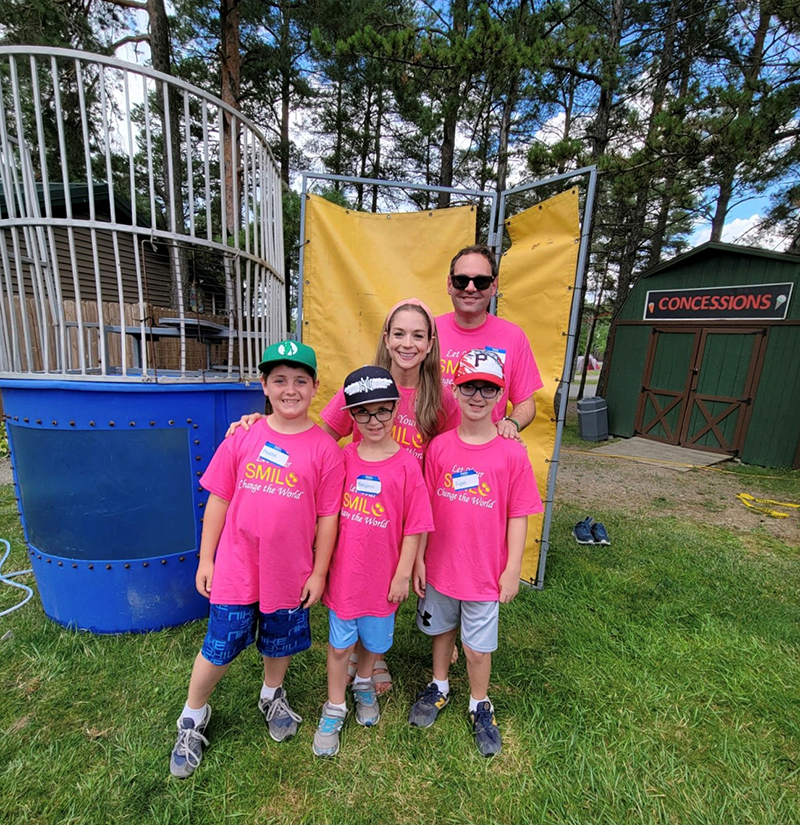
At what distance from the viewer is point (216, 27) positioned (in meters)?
9.83

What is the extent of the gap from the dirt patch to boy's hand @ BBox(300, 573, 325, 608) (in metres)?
4.26

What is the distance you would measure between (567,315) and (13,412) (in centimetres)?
337

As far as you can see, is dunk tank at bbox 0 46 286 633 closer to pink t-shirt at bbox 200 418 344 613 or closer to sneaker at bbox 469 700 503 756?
pink t-shirt at bbox 200 418 344 613

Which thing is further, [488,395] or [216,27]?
[216,27]

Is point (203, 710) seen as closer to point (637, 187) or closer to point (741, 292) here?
point (637, 187)

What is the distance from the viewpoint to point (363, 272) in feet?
10.7

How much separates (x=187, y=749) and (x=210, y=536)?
2.79 feet

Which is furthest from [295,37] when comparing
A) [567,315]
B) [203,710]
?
[203,710]

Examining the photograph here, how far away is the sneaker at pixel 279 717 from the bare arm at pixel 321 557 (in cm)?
56

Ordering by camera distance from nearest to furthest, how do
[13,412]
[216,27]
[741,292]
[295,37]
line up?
[13,412]
[741,292]
[216,27]
[295,37]

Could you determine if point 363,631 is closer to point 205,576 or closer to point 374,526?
point 374,526

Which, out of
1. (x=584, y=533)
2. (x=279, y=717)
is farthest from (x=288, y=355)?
(x=584, y=533)

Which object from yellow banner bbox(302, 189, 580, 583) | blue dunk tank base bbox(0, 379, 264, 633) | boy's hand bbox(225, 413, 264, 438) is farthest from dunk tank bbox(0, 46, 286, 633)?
yellow banner bbox(302, 189, 580, 583)

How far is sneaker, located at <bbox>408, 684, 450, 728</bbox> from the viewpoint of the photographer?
6.51 ft
